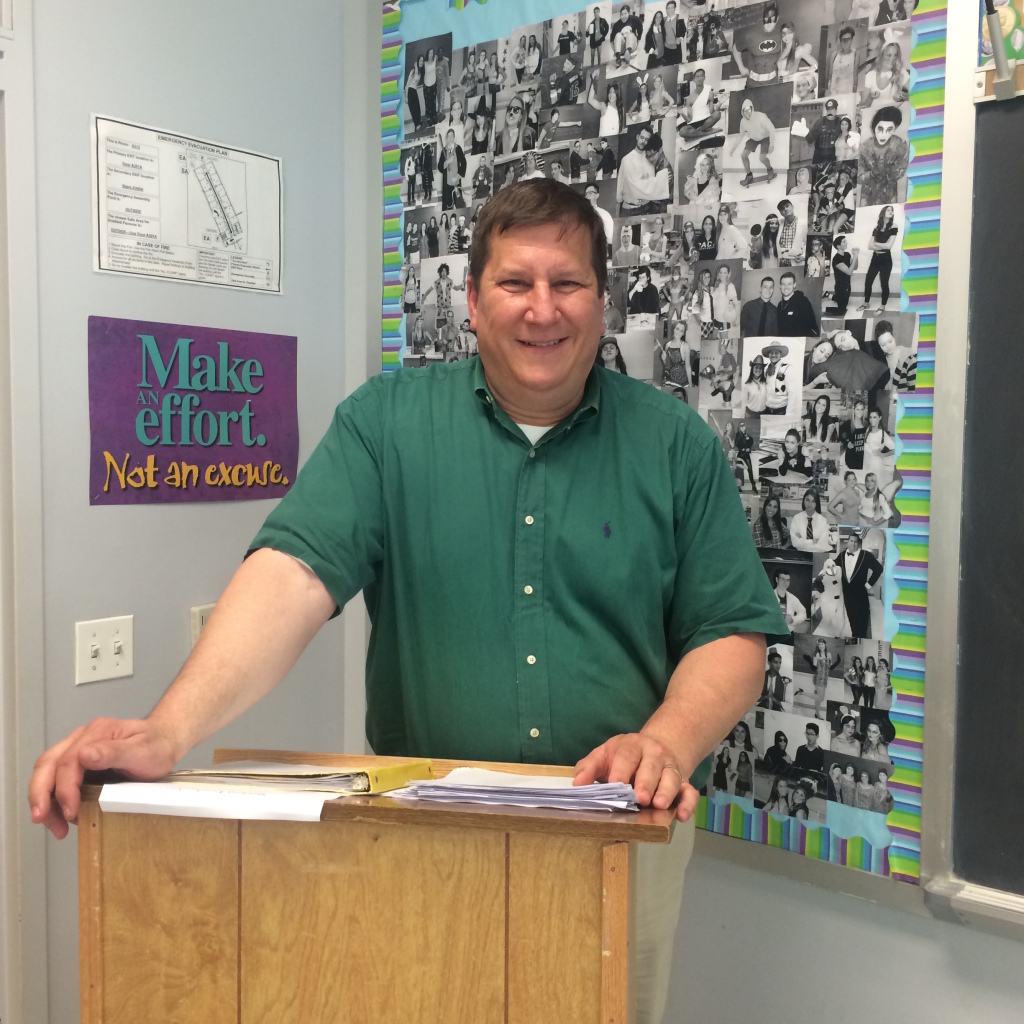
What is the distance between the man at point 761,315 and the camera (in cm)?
160

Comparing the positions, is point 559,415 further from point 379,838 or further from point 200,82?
point 200,82

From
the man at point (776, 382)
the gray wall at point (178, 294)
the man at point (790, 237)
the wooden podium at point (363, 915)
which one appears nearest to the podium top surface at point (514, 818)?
the wooden podium at point (363, 915)

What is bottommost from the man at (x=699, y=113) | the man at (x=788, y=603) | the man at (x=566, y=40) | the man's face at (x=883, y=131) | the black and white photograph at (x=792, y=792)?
the black and white photograph at (x=792, y=792)

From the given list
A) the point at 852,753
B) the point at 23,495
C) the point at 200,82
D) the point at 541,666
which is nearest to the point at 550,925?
the point at 541,666

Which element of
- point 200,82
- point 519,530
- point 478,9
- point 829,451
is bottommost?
point 519,530

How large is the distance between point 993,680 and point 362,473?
95 cm

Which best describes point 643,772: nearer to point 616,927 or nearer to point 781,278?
point 616,927

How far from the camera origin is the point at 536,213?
134cm

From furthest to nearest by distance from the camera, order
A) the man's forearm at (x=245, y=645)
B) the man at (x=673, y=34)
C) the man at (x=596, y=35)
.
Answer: the man at (x=596, y=35) < the man at (x=673, y=34) < the man's forearm at (x=245, y=645)

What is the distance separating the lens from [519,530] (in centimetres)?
140

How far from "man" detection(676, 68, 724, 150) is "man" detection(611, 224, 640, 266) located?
172 millimetres

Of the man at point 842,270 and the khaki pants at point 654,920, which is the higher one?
the man at point 842,270

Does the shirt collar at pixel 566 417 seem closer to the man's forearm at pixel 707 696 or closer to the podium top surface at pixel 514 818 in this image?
the man's forearm at pixel 707 696

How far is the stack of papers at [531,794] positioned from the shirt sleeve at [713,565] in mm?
497
